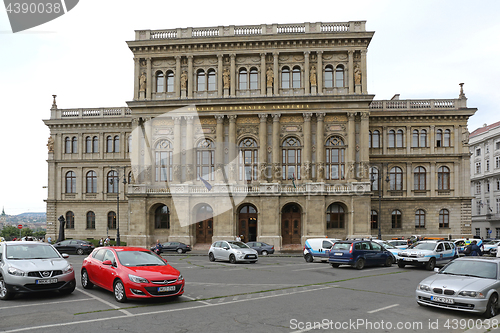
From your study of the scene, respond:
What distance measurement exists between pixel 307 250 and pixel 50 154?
4076 cm

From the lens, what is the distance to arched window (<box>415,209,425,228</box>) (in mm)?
50781

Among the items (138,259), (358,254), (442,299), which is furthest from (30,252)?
(358,254)

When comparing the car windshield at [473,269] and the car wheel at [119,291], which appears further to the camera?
the car wheel at [119,291]

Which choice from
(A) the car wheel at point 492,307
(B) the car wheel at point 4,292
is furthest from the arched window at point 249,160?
(A) the car wheel at point 492,307

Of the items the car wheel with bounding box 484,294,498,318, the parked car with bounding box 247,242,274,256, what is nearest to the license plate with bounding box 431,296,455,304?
the car wheel with bounding box 484,294,498,318

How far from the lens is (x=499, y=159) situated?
6500 cm

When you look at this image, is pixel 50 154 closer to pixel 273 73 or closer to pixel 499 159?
pixel 273 73

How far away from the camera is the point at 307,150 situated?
150 feet

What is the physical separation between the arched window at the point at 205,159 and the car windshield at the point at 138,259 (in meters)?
32.3

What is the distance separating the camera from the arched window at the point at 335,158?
152 feet

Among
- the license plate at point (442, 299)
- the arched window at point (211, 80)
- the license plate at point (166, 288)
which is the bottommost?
the license plate at point (442, 299)

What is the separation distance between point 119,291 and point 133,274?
0.87 m

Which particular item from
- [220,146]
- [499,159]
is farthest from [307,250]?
[499,159]

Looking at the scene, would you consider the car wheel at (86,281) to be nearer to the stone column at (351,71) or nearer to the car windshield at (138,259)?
the car windshield at (138,259)
